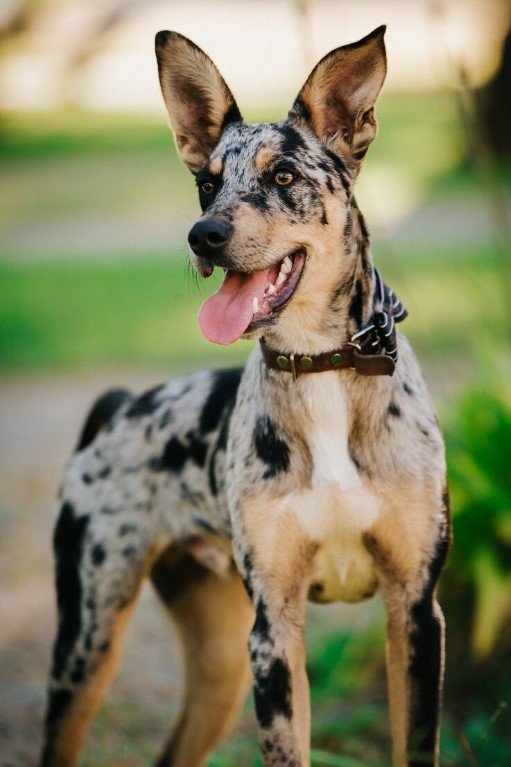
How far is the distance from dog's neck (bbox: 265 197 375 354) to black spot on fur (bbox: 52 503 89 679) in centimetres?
118

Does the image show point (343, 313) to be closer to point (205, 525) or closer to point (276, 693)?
point (205, 525)

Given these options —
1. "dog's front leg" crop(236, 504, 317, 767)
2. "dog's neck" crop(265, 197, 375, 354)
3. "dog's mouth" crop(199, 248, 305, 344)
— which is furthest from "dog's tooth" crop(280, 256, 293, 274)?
"dog's front leg" crop(236, 504, 317, 767)

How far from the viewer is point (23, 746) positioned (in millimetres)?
4578

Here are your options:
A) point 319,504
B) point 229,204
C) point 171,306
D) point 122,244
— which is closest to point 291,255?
point 229,204

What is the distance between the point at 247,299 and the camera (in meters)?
3.09

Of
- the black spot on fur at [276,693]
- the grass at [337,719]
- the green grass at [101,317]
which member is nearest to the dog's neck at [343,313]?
the black spot on fur at [276,693]

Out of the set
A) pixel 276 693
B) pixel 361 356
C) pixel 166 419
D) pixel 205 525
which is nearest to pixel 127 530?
pixel 205 525

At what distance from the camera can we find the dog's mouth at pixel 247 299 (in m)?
3.00

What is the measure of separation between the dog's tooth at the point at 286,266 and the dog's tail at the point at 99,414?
137 cm

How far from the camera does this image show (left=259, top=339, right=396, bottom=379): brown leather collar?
3217mm

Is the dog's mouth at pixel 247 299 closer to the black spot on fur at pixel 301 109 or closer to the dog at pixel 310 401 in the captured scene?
the dog at pixel 310 401

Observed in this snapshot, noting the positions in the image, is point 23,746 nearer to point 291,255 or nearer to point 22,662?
point 22,662

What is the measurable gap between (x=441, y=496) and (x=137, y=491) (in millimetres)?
1231

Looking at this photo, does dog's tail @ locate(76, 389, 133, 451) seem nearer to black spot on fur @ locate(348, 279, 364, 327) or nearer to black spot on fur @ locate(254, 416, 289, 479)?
black spot on fur @ locate(254, 416, 289, 479)
